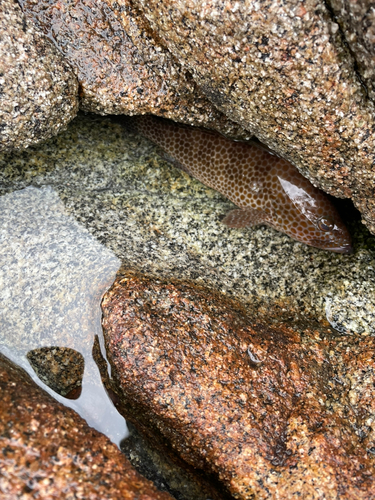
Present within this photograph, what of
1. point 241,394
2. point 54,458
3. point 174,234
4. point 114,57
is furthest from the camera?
point 174,234

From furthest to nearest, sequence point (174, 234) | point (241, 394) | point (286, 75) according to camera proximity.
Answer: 1. point (174, 234)
2. point (241, 394)
3. point (286, 75)

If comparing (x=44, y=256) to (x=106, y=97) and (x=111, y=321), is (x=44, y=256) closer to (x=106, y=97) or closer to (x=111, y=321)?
(x=111, y=321)

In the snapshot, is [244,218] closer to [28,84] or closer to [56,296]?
[56,296]

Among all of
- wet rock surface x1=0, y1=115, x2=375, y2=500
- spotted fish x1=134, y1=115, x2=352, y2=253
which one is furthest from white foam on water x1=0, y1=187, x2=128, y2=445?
spotted fish x1=134, y1=115, x2=352, y2=253

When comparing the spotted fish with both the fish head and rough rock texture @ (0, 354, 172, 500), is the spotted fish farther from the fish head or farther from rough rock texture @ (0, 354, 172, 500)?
rough rock texture @ (0, 354, 172, 500)

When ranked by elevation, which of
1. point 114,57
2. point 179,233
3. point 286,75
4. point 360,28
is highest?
point 360,28

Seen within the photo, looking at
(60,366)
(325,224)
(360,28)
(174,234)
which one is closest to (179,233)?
(174,234)
